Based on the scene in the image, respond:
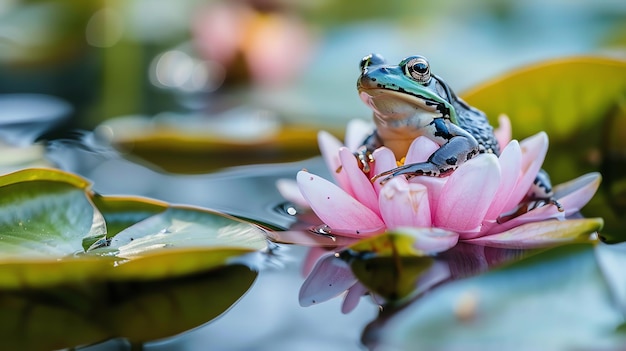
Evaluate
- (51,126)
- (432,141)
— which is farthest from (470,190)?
(51,126)

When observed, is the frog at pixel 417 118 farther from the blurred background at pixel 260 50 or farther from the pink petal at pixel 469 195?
the blurred background at pixel 260 50

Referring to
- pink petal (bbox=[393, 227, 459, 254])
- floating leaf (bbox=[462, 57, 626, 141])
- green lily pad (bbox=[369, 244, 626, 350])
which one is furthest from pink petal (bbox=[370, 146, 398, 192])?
floating leaf (bbox=[462, 57, 626, 141])

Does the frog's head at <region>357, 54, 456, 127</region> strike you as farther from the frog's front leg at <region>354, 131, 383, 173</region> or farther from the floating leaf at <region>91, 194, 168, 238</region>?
the floating leaf at <region>91, 194, 168, 238</region>

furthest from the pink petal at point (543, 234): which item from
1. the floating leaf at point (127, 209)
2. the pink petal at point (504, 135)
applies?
the floating leaf at point (127, 209)

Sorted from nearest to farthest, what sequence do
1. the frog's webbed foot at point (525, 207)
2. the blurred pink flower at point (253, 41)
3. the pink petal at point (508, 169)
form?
the pink petal at point (508, 169) → the frog's webbed foot at point (525, 207) → the blurred pink flower at point (253, 41)

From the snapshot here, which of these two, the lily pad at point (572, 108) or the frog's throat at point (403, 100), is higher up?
the frog's throat at point (403, 100)
